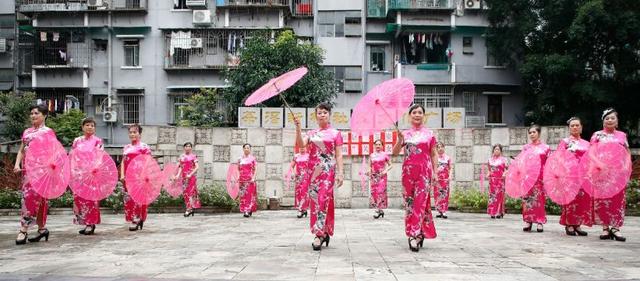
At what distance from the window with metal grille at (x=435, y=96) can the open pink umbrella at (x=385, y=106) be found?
743 inches

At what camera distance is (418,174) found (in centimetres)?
711

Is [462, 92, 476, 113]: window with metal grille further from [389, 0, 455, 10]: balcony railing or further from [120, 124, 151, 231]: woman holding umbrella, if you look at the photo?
[120, 124, 151, 231]: woman holding umbrella

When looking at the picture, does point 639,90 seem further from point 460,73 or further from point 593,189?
point 593,189

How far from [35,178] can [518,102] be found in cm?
2192

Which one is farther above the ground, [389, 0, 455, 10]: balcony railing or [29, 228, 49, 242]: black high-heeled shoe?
[389, 0, 455, 10]: balcony railing

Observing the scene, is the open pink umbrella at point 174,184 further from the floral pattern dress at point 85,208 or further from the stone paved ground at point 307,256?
the floral pattern dress at point 85,208

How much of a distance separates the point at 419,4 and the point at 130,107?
508 inches

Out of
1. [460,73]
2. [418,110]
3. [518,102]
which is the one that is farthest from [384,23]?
[418,110]

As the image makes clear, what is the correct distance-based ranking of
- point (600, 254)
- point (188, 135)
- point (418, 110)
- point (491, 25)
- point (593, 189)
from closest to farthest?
1. point (600, 254)
2. point (418, 110)
3. point (593, 189)
4. point (188, 135)
5. point (491, 25)

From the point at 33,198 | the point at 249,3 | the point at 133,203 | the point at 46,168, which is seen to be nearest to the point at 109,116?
the point at 249,3

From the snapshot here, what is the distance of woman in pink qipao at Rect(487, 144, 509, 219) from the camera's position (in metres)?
13.6

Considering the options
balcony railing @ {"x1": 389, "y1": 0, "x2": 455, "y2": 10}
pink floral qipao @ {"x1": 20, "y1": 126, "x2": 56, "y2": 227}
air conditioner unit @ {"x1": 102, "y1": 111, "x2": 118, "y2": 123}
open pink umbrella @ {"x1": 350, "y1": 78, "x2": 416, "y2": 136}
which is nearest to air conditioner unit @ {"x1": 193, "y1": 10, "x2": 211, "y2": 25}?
air conditioner unit @ {"x1": 102, "y1": 111, "x2": 118, "y2": 123}

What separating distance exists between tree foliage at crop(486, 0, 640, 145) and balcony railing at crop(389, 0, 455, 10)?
178 centimetres

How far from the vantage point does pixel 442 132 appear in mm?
17016
